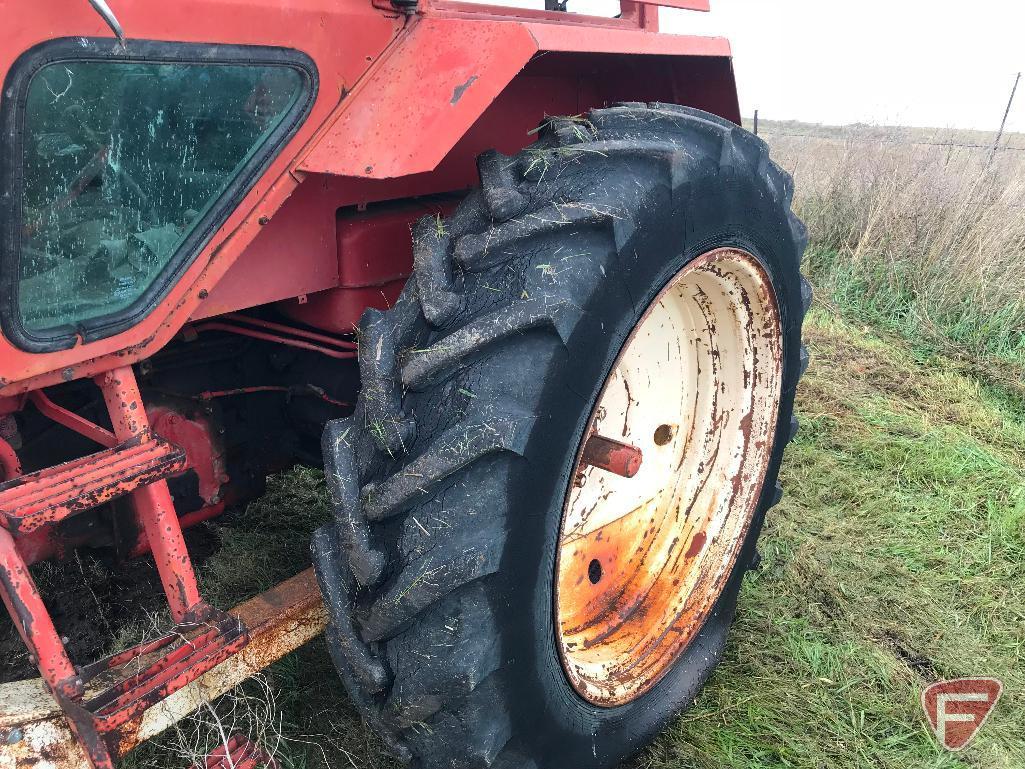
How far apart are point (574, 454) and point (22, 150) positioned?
3.01 feet

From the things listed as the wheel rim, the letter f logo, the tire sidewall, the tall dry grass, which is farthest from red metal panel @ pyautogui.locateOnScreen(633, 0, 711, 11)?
the tall dry grass

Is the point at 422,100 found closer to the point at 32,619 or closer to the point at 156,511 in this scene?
the point at 156,511

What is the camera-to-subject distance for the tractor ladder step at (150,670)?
1235 millimetres

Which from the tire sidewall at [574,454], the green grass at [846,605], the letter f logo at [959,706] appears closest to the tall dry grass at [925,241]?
the green grass at [846,605]

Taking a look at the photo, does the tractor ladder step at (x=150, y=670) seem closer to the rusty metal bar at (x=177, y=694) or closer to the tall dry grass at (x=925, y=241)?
the rusty metal bar at (x=177, y=694)

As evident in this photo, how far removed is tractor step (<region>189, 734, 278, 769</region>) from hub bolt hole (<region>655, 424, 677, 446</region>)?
1.20 meters

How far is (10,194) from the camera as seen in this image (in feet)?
3.46

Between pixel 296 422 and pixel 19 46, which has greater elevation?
pixel 19 46

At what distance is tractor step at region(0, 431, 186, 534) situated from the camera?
117cm

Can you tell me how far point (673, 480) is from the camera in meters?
2.23

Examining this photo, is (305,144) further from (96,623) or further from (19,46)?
(96,623)

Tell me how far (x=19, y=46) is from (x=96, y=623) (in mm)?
1648

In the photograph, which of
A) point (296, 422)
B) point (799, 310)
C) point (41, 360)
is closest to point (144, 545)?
point (296, 422)

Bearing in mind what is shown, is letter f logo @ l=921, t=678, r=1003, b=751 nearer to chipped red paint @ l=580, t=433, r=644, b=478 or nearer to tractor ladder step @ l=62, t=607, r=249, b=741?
chipped red paint @ l=580, t=433, r=644, b=478
